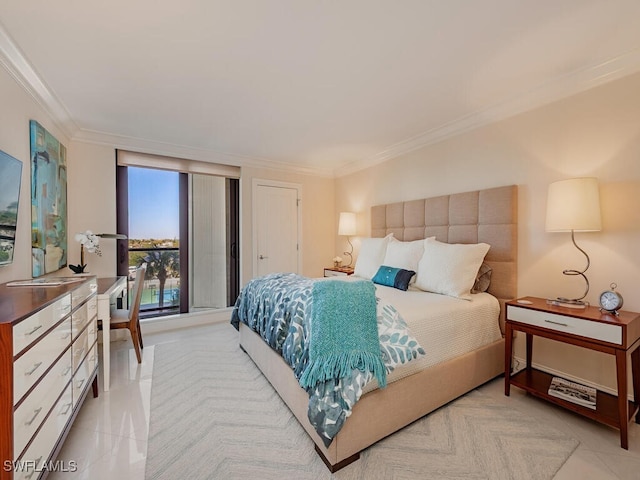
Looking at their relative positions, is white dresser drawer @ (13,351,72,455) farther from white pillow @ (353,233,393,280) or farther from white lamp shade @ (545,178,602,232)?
white lamp shade @ (545,178,602,232)

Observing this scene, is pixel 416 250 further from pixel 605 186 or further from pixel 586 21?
pixel 586 21

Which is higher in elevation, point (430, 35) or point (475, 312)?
point (430, 35)

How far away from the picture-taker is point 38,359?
1.17 metres

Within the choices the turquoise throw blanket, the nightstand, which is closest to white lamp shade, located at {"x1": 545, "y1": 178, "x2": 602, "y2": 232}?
the turquoise throw blanket

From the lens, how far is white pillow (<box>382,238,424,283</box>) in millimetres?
2914

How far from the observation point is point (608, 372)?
2061mm

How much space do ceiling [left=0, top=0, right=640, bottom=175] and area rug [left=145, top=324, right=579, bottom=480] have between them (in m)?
2.45

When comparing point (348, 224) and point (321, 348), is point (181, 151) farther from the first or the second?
point (321, 348)

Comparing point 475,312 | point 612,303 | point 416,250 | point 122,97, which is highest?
point 122,97

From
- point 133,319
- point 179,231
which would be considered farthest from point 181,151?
point 133,319

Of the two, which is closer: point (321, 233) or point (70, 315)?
point (70, 315)

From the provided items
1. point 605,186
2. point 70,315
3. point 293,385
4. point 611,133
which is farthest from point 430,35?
point 70,315

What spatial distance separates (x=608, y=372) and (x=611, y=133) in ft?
5.69

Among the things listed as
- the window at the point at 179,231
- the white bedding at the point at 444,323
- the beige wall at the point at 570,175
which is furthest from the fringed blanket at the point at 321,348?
the window at the point at 179,231
